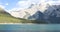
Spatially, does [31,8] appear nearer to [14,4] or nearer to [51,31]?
[14,4]

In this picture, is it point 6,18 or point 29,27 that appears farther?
point 6,18

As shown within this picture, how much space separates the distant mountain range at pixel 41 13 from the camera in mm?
6867

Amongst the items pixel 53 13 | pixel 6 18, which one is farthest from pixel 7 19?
pixel 53 13

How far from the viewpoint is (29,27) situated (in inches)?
274

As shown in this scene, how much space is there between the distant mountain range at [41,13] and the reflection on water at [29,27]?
0.27 metres

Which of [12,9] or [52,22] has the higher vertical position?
[12,9]

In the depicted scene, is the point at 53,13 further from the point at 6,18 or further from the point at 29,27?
the point at 6,18

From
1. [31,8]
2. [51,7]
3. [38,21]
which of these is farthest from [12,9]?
[51,7]

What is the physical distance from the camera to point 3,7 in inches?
275

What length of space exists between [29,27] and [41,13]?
0.84m

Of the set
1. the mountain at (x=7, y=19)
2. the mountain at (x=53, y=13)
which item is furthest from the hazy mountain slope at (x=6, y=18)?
the mountain at (x=53, y=13)

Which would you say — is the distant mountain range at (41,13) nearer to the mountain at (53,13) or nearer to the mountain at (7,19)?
the mountain at (53,13)

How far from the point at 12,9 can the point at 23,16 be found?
1.95 ft

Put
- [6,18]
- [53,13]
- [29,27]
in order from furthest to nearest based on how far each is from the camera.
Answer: [6,18]
[29,27]
[53,13]
